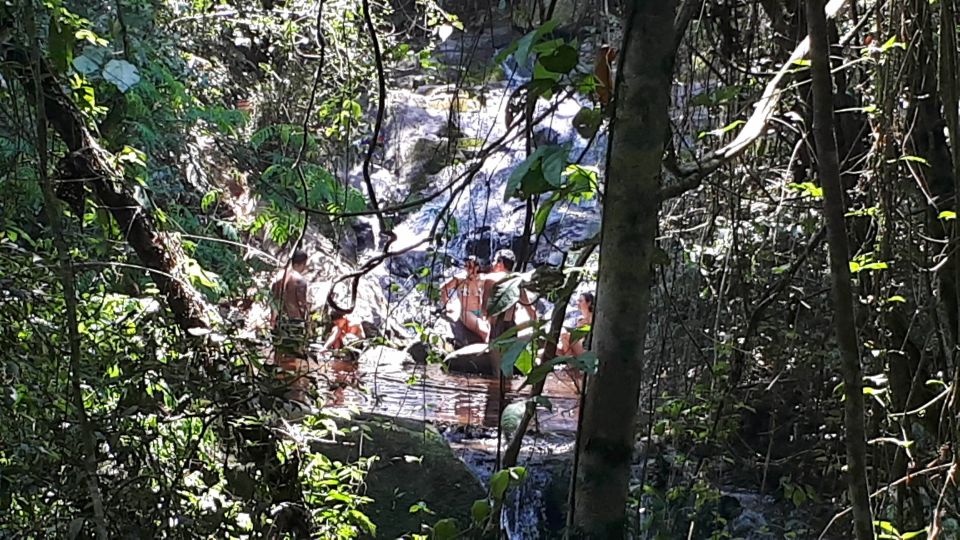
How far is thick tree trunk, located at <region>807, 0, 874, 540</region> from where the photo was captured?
31.7 inches

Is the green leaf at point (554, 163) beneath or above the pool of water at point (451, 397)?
above

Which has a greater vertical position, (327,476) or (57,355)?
(57,355)

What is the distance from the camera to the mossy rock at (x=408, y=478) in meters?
3.32

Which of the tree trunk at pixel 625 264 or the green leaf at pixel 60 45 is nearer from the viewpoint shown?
the tree trunk at pixel 625 264

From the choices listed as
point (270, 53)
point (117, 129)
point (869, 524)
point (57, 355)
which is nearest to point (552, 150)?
point (869, 524)

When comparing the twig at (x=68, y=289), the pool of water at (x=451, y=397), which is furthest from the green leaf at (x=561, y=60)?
the pool of water at (x=451, y=397)

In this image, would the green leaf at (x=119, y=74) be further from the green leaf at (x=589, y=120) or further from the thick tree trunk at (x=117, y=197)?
the green leaf at (x=589, y=120)

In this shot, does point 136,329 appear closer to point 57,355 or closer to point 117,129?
point 57,355

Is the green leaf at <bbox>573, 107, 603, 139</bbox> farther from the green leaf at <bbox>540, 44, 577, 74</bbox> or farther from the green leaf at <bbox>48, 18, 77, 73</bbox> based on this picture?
the green leaf at <bbox>48, 18, 77, 73</bbox>

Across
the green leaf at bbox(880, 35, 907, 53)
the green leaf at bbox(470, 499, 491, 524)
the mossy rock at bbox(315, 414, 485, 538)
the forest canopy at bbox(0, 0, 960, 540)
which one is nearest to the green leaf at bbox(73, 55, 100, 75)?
the forest canopy at bbox(0, 0, 960, 540)

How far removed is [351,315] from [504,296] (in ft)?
15.1

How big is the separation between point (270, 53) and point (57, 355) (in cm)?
450

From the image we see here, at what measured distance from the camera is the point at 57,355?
1563 mm

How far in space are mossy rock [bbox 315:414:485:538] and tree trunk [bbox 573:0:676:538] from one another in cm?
260
